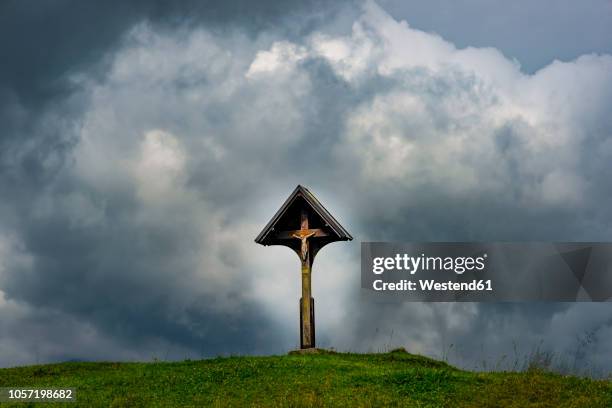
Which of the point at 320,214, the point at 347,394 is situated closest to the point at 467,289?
the point at 320,214

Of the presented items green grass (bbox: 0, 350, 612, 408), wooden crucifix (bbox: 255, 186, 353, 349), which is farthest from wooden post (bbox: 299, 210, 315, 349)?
green grass (bbox: 0, 350, 612, 408)

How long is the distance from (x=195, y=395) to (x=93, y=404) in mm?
2557

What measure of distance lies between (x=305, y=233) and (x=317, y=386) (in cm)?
859

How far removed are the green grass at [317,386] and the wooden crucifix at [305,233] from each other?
3.29m

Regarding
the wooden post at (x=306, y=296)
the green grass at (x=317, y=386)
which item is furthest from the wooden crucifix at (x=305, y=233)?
the green grass at (x=317, y=386)

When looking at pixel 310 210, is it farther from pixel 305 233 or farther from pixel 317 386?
pixel 317 386

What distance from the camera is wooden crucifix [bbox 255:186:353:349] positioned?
25.5 m

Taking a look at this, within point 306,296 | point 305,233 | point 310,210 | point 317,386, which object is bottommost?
point 317,386

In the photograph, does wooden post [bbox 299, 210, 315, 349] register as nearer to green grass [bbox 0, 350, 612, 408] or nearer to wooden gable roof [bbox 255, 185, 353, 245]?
wooden gable roof [bbox 255, 185, 353, 245]

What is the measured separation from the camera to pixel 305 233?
1019 inches

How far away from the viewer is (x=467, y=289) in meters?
23.8

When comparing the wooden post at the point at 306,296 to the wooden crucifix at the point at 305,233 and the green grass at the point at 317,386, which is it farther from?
the green grass at the point at 317,386

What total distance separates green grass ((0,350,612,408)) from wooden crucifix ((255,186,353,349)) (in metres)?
3.29

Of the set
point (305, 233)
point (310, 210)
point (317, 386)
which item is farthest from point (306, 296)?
point (317, 386)
